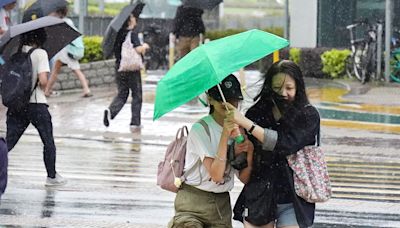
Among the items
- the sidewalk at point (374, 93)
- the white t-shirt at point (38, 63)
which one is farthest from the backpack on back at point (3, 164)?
the sidewalk at point (374, 93)

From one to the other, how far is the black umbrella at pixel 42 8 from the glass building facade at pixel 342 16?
43.7 ft

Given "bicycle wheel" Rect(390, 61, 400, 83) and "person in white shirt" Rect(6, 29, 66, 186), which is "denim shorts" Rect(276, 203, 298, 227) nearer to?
"person in white shirt" Rect(6, 29, 66, 186)

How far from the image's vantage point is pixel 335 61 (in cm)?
2614

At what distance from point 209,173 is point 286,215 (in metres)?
0.51

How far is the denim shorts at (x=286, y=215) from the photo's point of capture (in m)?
6.36

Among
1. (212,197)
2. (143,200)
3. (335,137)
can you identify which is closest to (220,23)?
(335,137)

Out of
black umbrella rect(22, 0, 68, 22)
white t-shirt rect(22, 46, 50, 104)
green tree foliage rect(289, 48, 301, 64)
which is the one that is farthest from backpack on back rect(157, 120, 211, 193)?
green tree foliage rect(289, 48, 301, 64)

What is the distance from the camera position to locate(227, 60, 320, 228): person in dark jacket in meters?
6.31

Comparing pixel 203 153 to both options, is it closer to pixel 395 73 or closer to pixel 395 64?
pixel 395 64

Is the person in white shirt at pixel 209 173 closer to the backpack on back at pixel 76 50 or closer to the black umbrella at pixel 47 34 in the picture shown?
the black umbrella at pixel 47 34

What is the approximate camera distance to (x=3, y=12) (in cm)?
1491

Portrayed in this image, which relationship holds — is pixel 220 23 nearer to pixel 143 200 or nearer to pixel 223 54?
pixel 143 200

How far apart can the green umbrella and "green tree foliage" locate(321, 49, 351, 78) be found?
19.8 metres

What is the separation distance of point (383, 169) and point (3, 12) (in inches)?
215
